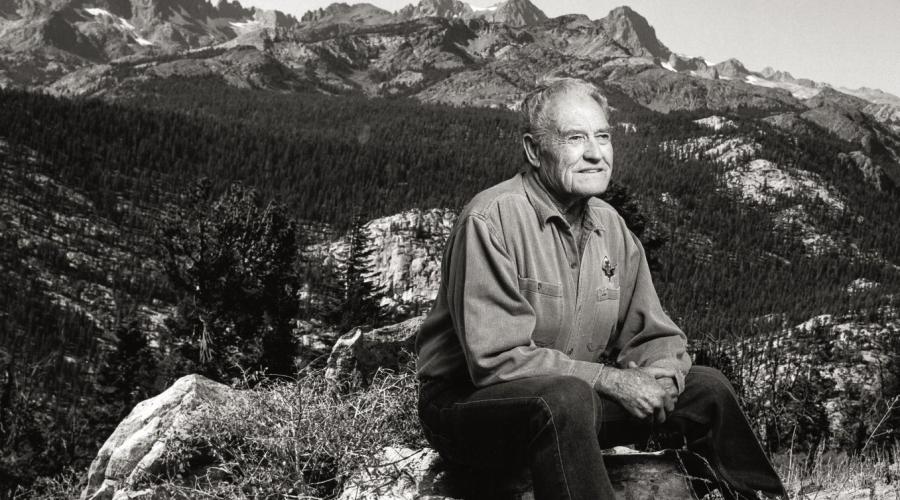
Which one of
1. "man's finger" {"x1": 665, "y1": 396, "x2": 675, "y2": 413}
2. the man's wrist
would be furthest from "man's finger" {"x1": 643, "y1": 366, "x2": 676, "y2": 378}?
the man's wrist

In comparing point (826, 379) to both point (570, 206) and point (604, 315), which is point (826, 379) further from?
point (570, 206)

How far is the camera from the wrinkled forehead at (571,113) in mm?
4020

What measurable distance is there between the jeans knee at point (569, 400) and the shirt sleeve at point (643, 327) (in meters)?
0.77

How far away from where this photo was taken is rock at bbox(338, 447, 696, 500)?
4.16 metres

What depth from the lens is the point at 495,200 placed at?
12.6 ft

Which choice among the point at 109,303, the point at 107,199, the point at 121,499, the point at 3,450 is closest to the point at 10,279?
the point at 109,303

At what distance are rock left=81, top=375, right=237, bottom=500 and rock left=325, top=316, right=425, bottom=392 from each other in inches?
91.8

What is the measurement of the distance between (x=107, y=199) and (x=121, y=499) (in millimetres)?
169736

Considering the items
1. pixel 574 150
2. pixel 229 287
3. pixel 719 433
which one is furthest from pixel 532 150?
pixel 229 287

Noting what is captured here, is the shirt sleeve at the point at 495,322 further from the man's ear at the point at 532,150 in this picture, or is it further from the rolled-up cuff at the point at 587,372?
the man's ear at the point at 532,150

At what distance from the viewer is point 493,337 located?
11.7 ft

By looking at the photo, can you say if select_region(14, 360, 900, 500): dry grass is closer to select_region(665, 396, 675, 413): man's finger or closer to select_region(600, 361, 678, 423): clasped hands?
select_region(665, 396, 675, 413): man's finger

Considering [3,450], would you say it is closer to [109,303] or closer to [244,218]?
[244,218]

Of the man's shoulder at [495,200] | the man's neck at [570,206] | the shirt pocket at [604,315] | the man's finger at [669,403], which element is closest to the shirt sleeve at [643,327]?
the shirt pocket at [604,315]
